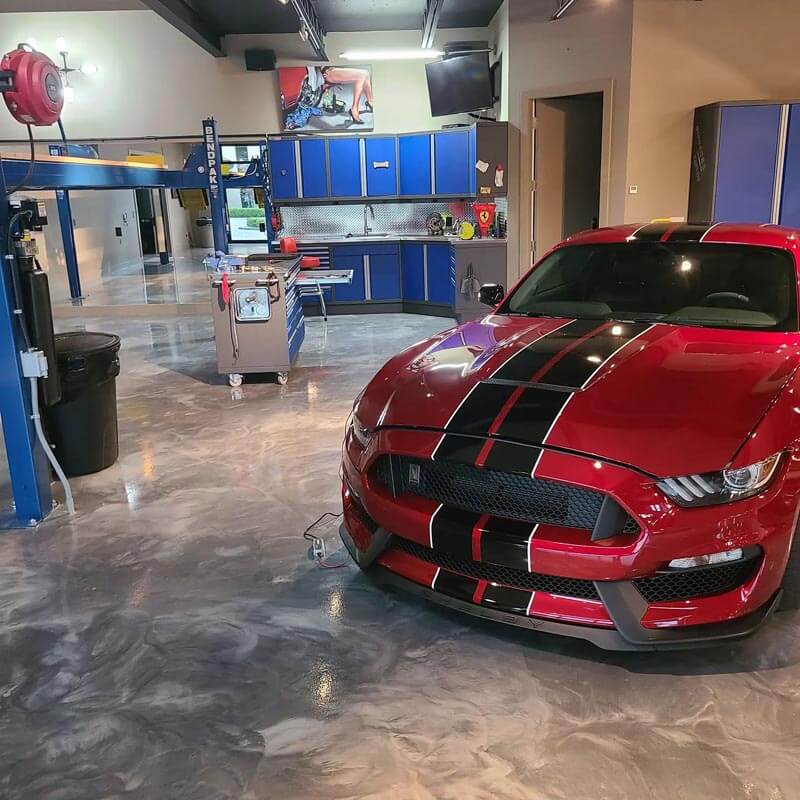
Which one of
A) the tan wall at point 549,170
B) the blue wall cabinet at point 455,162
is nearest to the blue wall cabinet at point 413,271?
the blue wall cabinet at point 455,162

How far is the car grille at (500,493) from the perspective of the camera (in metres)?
2.04

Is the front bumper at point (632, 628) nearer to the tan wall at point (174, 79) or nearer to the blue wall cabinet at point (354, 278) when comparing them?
the blue wall cabinet at point (354, 278)

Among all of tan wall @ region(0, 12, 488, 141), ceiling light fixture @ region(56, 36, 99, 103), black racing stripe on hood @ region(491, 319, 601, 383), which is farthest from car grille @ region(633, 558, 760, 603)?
ceiling light fixture @ region(56, 36, 99, 103)

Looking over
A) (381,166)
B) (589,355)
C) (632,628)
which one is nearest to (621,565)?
(632,628)

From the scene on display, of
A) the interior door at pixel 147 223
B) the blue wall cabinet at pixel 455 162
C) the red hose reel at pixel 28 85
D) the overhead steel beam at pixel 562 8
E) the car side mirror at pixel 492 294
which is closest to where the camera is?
the red hose reel at pixel 28 85

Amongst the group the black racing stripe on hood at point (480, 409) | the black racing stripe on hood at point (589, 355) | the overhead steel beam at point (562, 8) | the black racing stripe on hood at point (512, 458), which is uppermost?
the overhead steel beam at point (562, 8)

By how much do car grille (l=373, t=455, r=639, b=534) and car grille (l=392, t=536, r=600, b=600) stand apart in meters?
0.17

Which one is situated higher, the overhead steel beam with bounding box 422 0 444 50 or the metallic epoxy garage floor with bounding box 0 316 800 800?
the overhead steel beam with bounding box 422 0 444 50

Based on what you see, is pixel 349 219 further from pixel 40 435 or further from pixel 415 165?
pixel 40 435

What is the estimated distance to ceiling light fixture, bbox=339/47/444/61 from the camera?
9.47 m

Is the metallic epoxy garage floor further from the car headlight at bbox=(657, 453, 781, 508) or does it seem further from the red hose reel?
the red hose reel

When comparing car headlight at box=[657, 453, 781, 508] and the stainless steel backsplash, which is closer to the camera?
car headlight at box=[657, 453, 781, 508]

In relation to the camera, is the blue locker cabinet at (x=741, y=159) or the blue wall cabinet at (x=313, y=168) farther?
the blue wall cabinet at (x=313, y=168)

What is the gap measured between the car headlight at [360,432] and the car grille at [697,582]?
98 centimetres
